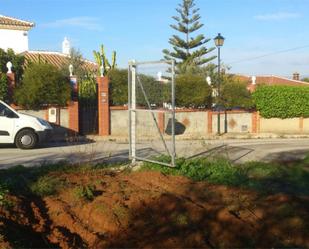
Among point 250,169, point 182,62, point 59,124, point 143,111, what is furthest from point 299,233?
point 182,62

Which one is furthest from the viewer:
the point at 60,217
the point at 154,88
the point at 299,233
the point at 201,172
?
the point at 154,88

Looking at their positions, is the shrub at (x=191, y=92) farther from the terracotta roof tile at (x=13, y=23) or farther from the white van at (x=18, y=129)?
the terracotta roof tile at (x=13, y=23)

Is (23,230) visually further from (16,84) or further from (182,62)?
(182,62)

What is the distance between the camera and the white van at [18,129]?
63.8ft

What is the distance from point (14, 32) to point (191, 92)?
940 inches

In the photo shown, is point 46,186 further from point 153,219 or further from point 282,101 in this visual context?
point 282,101

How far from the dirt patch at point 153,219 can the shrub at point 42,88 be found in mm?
17042

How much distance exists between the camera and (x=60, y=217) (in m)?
7.44

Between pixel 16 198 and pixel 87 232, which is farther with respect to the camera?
pixel 16 198

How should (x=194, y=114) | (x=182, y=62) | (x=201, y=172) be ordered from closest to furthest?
1. (x=201, y=172)
2. (x=194, y=114)
3. (x=182, y=62)

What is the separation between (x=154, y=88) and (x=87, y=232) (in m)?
6.41

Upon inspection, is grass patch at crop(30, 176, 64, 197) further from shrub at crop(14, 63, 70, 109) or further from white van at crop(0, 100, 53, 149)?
shrub at crop(14, 63, 70, 109)

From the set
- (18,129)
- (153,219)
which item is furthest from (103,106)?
(153,219)

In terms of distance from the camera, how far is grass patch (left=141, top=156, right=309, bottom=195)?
32.3 feet
